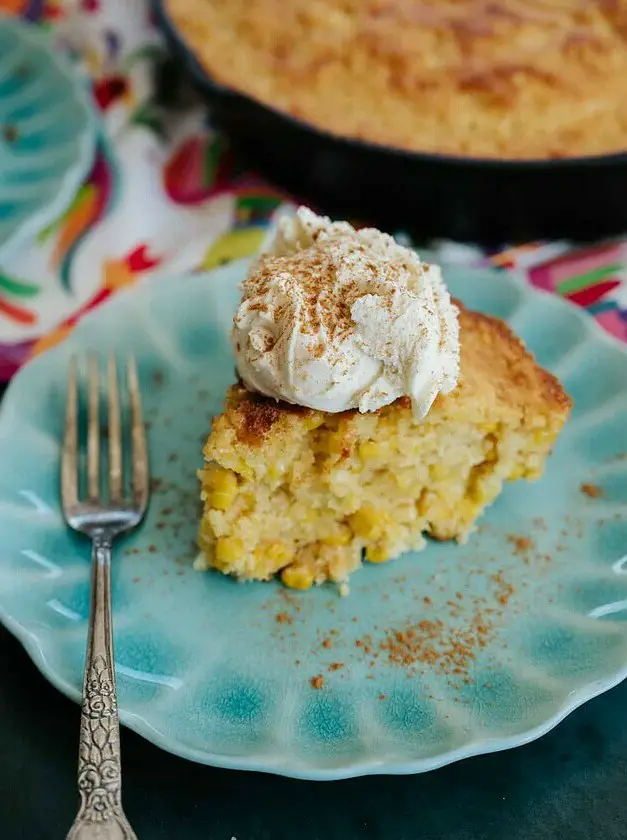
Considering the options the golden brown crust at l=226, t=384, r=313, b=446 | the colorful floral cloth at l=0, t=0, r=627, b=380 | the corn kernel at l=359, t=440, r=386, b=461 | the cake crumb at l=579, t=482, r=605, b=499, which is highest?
the golden brown crust at l=226, t=384, r=313, b=446

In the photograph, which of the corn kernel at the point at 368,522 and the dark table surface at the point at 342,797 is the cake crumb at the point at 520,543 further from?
the dark table surface at the point at 342,797

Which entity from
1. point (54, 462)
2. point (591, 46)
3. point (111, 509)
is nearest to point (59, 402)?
point (54, 462)

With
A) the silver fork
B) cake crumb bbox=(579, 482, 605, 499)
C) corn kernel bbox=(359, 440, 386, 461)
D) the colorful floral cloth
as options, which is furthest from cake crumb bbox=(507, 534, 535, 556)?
the colorful floral cloth

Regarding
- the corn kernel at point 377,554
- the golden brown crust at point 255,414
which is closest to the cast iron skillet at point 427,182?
the golden brown crust at point 255,414

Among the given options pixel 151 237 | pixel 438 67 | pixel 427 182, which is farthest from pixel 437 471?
pixel 438 67

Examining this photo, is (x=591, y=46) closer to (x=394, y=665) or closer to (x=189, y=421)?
(x=189, y=421)

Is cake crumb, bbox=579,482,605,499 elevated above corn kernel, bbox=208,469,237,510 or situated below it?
below

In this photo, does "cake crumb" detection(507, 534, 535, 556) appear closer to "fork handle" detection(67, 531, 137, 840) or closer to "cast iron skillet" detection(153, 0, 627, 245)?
"fork handle" detection(67, 531, 137, 840)
